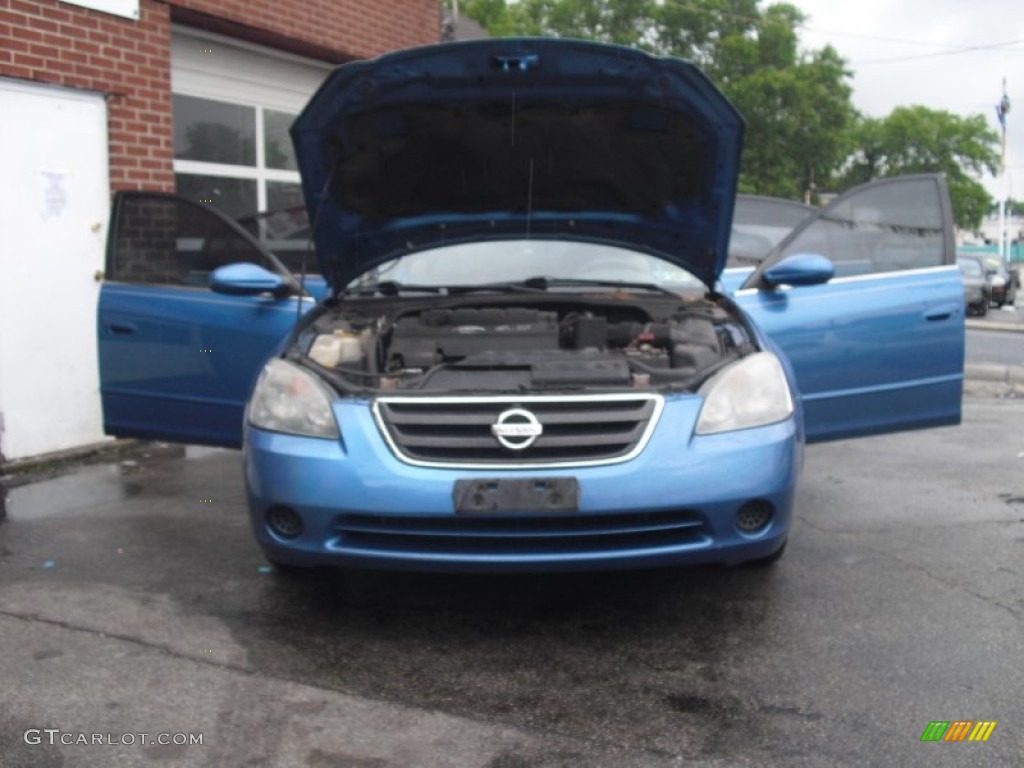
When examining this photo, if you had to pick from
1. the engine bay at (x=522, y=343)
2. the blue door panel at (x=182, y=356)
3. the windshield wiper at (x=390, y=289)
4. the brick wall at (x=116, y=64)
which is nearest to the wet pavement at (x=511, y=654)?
the blue door panel at (x=182, y=356)

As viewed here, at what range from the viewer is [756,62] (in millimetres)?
36625

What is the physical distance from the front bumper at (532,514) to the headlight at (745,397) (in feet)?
0.17

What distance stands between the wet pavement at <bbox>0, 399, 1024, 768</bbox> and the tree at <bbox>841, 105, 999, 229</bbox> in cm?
5227

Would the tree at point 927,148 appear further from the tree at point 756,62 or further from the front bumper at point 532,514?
the front bumper at point 532,514

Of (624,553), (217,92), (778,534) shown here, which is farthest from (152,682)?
(217,92)

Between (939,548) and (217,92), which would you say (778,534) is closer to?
(939,548)

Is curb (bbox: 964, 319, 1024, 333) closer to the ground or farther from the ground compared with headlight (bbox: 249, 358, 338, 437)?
closer to the ground

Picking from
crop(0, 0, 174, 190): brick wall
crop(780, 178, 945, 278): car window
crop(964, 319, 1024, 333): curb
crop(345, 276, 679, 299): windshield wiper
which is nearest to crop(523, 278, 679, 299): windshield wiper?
crop(345, 276, 679, 299): windshield wiper

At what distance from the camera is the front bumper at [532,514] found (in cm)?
321

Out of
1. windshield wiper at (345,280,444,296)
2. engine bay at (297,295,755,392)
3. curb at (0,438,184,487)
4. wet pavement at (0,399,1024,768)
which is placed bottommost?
curb at (0,438,184,487)

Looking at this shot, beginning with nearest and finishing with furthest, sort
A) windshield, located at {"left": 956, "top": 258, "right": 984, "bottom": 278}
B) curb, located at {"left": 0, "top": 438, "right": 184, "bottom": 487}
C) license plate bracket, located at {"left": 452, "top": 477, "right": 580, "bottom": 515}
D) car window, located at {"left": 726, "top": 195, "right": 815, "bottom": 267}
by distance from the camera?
1. license plate bracket, located at {"left": 452, "top": 477, "right": 580, "bottom": 515}
2. curb, located at {"left": 0, "top": 438, "right": 184, "bottom": 487}
3. car window, located at {"left": 726, "top": 195, "right": 815, "bottom": 267}
4. windshield, located at {"left": 956, "top": 258, "right": 984, "bottom": 278}

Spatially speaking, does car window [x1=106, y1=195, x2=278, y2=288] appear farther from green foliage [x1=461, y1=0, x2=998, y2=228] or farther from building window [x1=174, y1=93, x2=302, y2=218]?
green foliage [x1=461, y1=0, x2=998, y2=228]

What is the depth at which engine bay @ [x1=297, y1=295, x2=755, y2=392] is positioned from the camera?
11.8 ft

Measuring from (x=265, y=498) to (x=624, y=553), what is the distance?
3.86ft
